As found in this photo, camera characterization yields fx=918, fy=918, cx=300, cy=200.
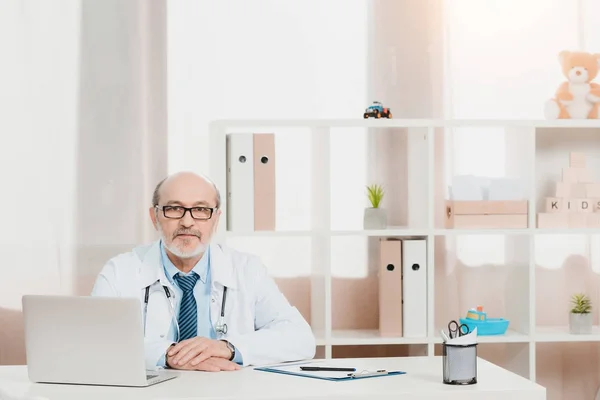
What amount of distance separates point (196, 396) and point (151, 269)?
0.87 metres

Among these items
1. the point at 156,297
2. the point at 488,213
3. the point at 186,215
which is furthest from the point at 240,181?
the point at 488,213

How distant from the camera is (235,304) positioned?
10.5ft

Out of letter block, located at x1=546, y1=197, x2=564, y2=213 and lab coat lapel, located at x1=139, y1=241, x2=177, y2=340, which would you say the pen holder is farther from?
letter block, located at x1=546, y1=197, x2=564, y2=213

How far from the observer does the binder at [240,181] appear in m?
3.88

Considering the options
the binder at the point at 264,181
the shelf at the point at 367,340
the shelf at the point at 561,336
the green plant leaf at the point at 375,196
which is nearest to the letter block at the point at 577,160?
the shelf at the point at 561,336

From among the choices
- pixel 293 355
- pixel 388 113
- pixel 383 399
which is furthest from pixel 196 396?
pixel 388 113

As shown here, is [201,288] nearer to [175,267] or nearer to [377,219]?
[175,267]

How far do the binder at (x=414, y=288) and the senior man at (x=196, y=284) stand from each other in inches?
35.0

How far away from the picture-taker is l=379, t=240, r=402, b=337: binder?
13.2ft

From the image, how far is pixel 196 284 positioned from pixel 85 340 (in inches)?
32.6

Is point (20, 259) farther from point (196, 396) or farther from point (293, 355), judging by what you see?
point (196, 396)

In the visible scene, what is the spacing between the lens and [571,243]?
4547 mm

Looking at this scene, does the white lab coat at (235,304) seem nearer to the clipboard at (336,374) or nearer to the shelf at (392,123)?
the clipboard at (336,374)

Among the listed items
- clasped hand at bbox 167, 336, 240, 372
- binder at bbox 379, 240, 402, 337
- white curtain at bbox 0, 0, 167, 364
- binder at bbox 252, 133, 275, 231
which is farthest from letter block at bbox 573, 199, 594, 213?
clasped hand at bbox 167, 336, 240, 372
